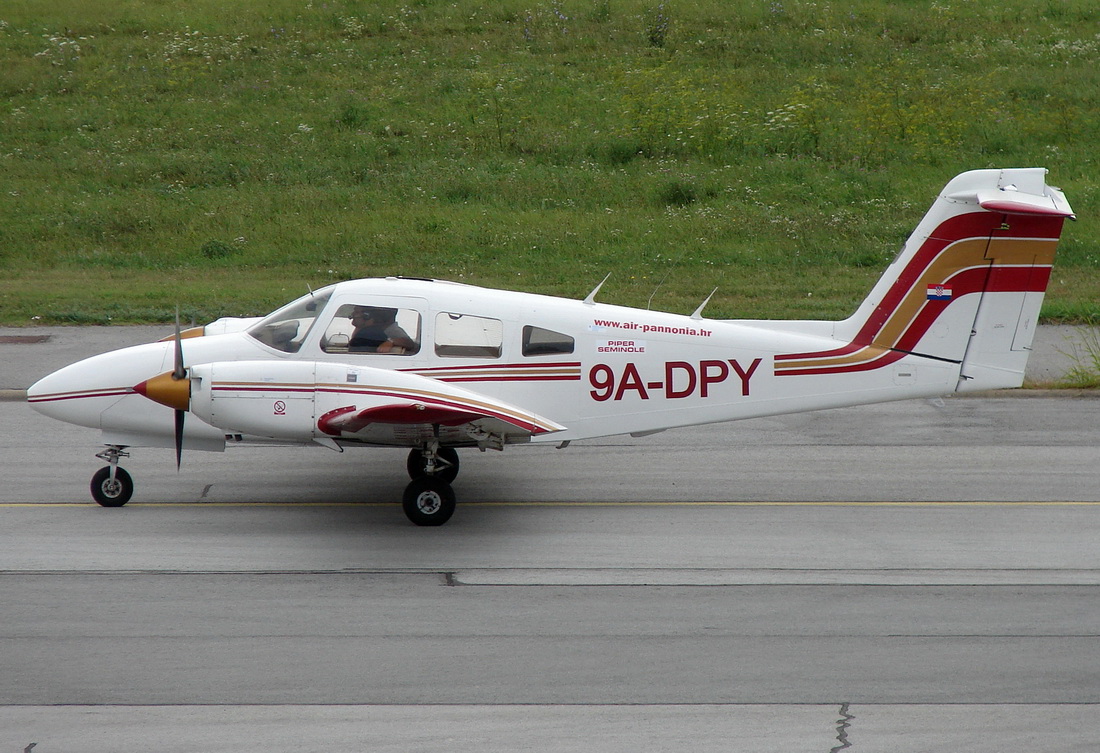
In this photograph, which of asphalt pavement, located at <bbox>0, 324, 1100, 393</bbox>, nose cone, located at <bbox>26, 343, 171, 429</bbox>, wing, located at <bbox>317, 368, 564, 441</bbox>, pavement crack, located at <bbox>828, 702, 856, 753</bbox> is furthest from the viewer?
asphalt pavement, located at <bbox>0, 324, 1100, 393</bbox>

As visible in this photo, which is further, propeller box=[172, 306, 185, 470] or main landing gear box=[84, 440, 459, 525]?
main landing gear box=[84, 440, 459, 525]

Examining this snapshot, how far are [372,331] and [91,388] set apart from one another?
9.81 feet

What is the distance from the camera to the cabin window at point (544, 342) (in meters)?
12.1

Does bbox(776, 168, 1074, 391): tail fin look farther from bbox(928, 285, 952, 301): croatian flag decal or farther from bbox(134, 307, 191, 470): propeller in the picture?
bbox(134, 307, 191, 470): propeller

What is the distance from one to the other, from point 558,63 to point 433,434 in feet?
85.2

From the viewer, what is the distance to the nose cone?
465 inches

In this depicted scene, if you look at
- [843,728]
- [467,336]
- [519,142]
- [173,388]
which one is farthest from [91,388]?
[519,142]

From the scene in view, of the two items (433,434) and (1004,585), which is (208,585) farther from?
(1004,585)

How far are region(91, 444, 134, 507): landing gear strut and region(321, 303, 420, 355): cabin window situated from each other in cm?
264

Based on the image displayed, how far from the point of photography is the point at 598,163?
30.0 metres

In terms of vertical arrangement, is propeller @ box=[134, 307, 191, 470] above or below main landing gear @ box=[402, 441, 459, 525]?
above

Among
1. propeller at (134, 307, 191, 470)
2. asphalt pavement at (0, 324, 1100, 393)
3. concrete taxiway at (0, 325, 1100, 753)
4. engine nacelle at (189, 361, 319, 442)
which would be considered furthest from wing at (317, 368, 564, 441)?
asphalt pavement at (0, 324, 1100, 393)

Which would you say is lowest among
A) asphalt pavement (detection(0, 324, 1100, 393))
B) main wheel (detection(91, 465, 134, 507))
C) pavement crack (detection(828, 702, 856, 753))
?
pavement crack (detection(828, 702, 856, 753))

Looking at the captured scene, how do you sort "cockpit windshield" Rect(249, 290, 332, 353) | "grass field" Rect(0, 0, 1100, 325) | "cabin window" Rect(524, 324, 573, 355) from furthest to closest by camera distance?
"grass field" Rect(0, 0, 1100, 325), "cabin window" Rect(524, 324, 573, 355), "cockpit windshield" Rect(249, 290, 332, 353)
